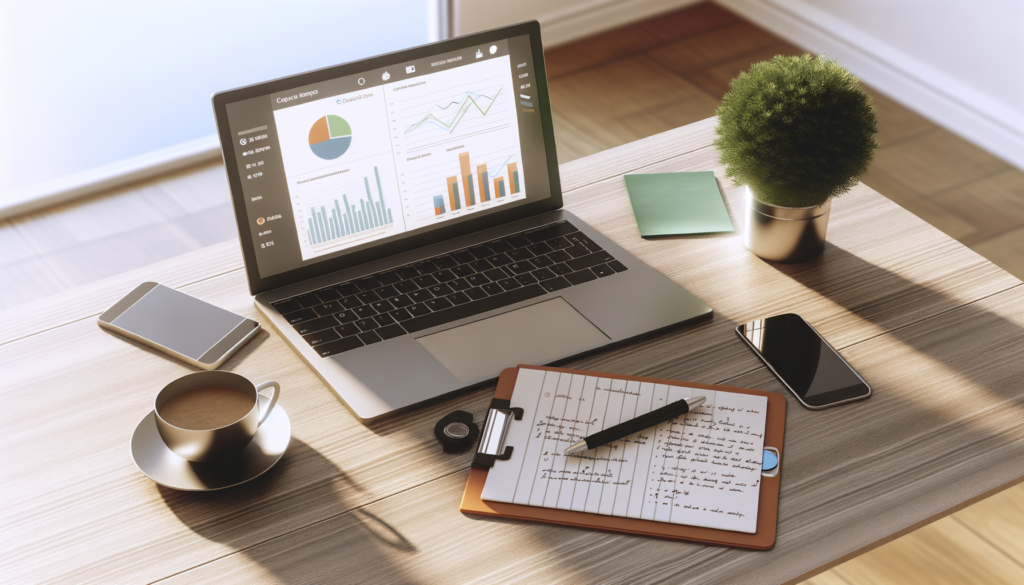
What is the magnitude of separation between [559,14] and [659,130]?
804mm

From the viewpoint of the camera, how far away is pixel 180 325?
1136mm

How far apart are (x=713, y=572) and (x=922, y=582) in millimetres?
1101

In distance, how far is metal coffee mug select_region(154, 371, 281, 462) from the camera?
92 centimetres

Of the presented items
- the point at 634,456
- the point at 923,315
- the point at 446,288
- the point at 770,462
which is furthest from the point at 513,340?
the point at 923,315

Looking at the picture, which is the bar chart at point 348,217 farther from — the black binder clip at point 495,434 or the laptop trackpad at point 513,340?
the black binder clip at point 495,434

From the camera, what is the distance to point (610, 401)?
1032 mm

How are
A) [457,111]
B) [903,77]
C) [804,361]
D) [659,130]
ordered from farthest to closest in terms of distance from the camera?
1. [903,77]
2. [659,130]
3. [457,111]
4. [804,361]

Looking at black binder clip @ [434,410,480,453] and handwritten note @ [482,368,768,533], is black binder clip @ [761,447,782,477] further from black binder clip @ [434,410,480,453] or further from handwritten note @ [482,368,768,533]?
black binder clip @ [434,410,480,453]

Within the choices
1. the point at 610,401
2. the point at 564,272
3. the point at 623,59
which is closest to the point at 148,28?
the point at 623,59

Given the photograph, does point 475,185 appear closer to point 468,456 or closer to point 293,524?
point 468,456

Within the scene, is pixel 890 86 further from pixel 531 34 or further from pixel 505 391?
pixel 505 391

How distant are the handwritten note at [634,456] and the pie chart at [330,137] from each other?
36 cm

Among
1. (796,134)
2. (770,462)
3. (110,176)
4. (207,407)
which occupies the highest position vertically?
(796,134)

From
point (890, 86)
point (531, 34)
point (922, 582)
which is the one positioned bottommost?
point (922, 582)
